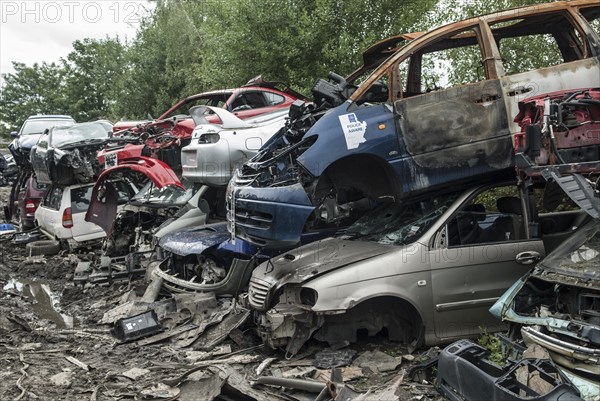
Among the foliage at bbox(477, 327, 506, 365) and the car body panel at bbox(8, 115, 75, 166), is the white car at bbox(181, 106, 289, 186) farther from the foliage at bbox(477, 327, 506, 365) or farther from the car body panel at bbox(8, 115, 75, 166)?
the car body panel at bbox(8, 115, 75, 166)

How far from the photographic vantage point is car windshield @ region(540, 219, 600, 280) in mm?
3825

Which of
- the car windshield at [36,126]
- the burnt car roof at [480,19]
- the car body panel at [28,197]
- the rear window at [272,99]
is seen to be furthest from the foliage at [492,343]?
the car windshield at [36,126]

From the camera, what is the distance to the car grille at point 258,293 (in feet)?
17.3

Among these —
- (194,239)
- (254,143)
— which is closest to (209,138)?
(254,143)

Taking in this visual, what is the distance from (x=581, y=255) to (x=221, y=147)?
5.06 meters

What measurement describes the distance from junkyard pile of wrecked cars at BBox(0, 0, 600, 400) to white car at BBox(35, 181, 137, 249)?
274 centimetres

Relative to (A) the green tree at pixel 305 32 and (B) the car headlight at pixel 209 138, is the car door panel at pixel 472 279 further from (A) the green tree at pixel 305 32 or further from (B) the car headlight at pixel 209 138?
(A) the green tree at pixel 305 32

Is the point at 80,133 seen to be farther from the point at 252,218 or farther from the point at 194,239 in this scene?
the point at 252,218

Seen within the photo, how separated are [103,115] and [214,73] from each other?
27.0 metres

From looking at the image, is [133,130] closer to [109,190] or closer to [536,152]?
[109,190]

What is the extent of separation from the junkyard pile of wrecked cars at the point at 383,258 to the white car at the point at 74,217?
2741 mm

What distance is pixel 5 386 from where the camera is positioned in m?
4.78

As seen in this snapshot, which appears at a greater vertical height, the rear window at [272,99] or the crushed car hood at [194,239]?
the rear window at [272,99]

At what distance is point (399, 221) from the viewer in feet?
18.7
